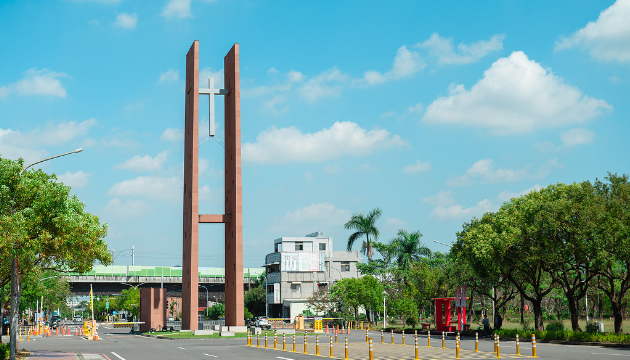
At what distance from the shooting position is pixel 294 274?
101m

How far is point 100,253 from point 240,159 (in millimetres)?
25181

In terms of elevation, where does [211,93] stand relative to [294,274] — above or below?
above

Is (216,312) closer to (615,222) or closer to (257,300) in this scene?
(257,300)

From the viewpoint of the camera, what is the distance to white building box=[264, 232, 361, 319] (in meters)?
100

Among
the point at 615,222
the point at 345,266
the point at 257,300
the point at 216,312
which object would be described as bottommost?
the point at 216,312

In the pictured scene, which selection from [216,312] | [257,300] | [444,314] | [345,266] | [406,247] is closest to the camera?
[444,314]

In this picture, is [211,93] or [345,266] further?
[345,266]

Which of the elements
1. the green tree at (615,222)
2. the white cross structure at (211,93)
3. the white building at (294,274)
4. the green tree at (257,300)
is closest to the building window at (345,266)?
the white building at (294,274)

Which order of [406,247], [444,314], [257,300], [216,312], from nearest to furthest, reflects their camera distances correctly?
[444,314] → [406,247] → [257,300] → [216,312]

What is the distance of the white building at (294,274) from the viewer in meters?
100

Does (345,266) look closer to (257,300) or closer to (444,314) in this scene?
(257,300)

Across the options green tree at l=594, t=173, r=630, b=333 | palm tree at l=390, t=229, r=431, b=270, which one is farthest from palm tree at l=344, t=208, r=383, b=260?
green tree at l=594, t=173, r=630, b=333

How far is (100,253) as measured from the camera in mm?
29609

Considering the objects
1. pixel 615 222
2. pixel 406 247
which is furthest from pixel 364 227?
pixel 615 222
